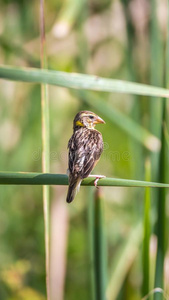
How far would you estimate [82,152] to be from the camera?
52.9 inches

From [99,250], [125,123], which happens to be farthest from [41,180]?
[125,123]

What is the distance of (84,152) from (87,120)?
22cm

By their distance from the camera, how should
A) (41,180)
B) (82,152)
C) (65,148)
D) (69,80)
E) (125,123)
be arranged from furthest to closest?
(65,148)
(125,123)
(69,80)
(82,152)
(41,180)

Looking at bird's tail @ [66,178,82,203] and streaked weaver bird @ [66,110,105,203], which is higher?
streaked weaver bird @ [66,110,105,203]

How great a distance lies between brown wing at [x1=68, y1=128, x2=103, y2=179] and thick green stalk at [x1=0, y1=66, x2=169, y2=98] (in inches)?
6.8

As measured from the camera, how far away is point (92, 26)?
3.04 metres

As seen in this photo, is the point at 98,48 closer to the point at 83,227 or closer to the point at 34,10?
the point at 34,10

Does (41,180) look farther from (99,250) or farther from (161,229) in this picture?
(161,229)

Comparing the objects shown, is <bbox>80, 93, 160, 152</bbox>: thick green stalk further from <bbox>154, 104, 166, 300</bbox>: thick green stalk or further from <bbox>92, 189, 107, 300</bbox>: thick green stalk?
<bbox>92, 189, 107, 300</bbox>: thick green stalk

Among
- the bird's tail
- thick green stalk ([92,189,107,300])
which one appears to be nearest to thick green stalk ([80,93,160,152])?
thick green stalk ([92,189,107,300])

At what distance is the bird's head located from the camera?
4.97 feet

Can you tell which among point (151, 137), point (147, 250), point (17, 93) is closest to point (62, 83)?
point (147, 250)

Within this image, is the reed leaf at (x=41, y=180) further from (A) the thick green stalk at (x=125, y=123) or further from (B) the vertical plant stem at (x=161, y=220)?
(A) the thick green stalk at (x=125, y=123)

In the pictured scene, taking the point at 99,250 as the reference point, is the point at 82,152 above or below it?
above
